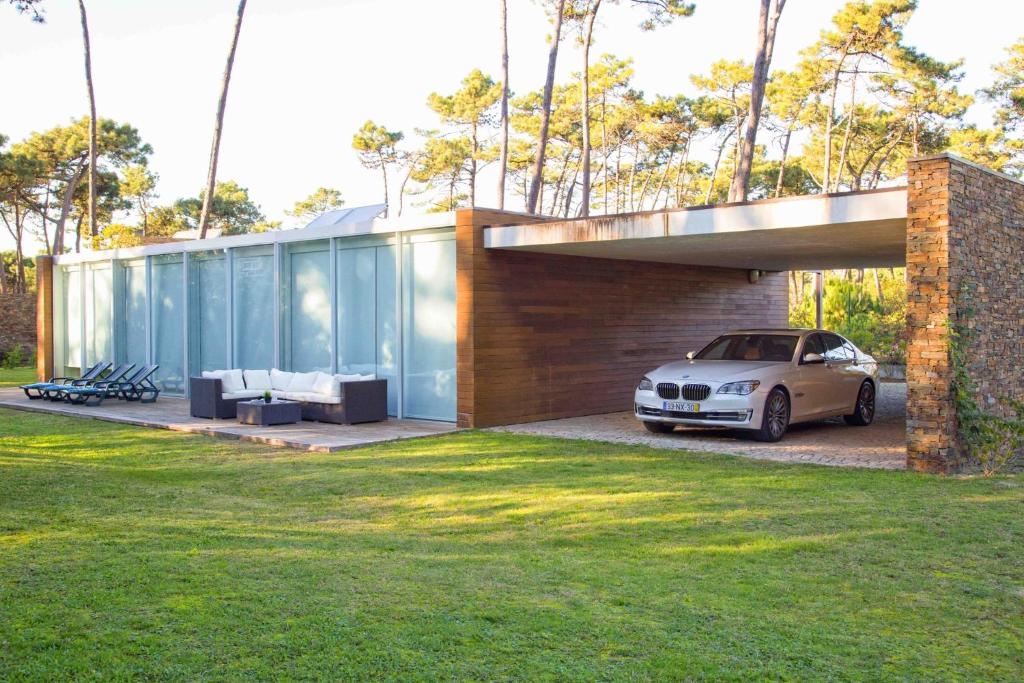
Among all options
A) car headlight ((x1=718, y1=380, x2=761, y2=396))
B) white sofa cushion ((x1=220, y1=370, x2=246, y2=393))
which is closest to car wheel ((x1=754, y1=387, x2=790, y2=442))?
car headlight ((x1=718, y1=380, x2=761, y2=396))

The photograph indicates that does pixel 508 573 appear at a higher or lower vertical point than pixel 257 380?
lower

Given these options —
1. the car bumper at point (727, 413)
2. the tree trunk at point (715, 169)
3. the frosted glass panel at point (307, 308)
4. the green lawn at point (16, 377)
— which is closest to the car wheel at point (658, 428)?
the car bumper at point (727, 413)

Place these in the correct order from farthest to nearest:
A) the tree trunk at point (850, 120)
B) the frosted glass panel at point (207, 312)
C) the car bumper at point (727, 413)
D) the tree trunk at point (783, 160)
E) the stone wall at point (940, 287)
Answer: the tree trunk at point (783, 160), the tree trunk at point (850, 120), the frosted glass panel at point (207, 312), the car bumper at point (727, 413), the stone wall at point (940, 287)

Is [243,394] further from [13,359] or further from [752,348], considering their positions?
[13,359]

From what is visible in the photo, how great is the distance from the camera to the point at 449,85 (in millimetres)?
38688

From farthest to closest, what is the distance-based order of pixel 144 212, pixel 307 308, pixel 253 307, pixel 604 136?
1. pixel 144 212
2. pixel 604 136
3. pixel 253 307
4. pixel 307 308

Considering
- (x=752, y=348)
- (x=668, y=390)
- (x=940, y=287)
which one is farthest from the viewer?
(x=752, y=348)

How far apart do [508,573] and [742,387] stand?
20.3 ft

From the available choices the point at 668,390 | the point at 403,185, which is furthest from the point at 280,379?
the point at 403,185

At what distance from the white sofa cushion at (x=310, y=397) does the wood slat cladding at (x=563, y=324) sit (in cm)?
187

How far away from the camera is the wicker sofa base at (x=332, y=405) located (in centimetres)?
1282

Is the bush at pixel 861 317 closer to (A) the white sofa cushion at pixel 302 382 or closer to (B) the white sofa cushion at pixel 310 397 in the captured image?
(A) the white sofa cushion at pixel 302 382

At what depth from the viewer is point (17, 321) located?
33875 mm

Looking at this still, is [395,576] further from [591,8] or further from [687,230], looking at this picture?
[591,8]
